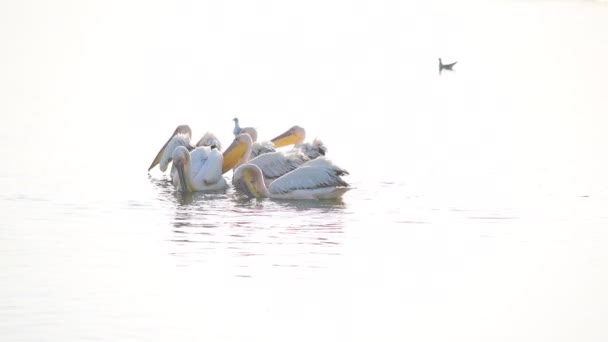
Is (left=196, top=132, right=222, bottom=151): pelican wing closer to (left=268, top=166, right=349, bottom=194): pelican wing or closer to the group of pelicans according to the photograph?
the group of pelicans

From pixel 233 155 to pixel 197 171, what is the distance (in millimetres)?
874

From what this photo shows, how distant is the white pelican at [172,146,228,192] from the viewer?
10.4 m

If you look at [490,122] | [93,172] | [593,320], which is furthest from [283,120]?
[593,320]

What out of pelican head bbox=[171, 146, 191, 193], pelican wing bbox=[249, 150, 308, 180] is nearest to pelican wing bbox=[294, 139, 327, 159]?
pelican wing bbox=[249, 150, 308, 180]

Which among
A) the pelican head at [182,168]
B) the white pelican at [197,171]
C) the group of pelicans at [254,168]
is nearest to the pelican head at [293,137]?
the group of pelicans at [254,168]

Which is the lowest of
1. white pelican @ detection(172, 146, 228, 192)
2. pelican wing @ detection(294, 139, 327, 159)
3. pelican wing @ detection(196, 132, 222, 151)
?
white pelican @ detection(172, 146, 228, 192)

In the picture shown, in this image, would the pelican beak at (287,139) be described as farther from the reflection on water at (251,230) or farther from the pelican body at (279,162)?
the reflection on water at (251,230)

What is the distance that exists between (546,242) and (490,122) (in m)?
7.01

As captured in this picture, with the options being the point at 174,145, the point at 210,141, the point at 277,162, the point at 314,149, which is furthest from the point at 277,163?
the point at 174,145

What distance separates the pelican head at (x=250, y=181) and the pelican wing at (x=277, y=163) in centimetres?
44

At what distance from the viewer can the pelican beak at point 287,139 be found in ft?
41.3

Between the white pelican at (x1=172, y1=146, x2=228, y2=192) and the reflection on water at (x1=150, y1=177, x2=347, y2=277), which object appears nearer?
the reflection on water at (x1=150, y1=177, x2=347, y2=277)

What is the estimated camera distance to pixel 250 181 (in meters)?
10.2

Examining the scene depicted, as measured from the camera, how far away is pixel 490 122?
15.1 meters
